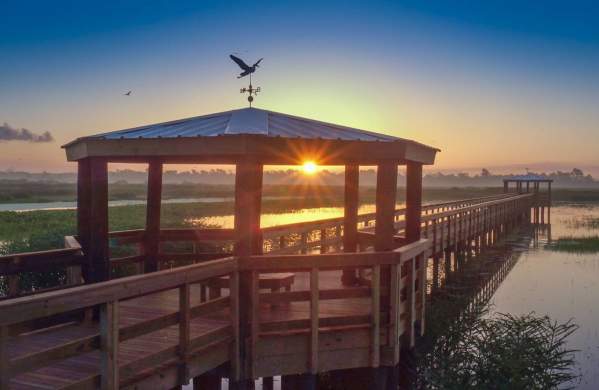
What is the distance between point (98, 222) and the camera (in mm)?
7242

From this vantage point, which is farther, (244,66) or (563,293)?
(563,293)

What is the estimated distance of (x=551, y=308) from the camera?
1625cm

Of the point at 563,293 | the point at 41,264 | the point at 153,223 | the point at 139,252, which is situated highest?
the point at 153,223

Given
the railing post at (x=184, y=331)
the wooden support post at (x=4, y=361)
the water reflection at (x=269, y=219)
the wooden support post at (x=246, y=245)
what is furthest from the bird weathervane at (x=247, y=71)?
the water reflection at (x=269, y=219)

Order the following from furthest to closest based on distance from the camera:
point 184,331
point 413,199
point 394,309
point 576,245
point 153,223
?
1. point 576,245
2. point 153,223
3. point 413,199
4. point 394,309
5. point 184,331

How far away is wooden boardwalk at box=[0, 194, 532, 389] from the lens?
180 inches

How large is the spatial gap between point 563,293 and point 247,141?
1555 centimetres

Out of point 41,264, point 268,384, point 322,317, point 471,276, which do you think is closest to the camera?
point 322,317

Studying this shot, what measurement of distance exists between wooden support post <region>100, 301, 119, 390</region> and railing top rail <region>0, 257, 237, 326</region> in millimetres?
104

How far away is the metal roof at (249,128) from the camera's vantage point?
6332mm

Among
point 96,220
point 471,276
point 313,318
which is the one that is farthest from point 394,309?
point 471,276

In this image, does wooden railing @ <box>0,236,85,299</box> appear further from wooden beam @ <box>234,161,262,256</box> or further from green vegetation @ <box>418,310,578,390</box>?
green vegetation @ <box>418,310,578,390</box>

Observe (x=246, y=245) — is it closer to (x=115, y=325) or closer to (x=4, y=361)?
(x=115, y=325)

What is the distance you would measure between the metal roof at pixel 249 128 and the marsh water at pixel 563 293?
19.0 feet
